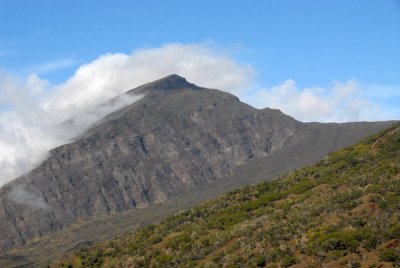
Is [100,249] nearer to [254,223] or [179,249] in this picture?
[179,249]

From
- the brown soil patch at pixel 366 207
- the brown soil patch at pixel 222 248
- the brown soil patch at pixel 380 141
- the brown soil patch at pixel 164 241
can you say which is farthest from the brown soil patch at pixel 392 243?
the brown soil patch at pixel 380 141

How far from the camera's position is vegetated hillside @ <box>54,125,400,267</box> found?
2152 inches

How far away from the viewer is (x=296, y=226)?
63875mm

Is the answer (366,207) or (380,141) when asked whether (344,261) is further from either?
(380,141)

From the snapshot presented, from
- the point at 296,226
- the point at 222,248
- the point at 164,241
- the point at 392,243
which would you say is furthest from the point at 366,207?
the point at 164,241

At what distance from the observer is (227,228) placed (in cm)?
7550

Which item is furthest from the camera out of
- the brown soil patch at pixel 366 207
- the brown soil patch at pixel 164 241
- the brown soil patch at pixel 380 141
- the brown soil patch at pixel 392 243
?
the brown soil patch at pixel 380 141

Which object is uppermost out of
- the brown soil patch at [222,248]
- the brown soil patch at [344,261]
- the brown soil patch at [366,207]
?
the brown soil patch at [366,207]

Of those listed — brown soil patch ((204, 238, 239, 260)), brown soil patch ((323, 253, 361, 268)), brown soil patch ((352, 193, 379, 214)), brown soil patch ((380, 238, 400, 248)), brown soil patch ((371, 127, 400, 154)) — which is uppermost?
brown soil patch ((371, 127, 400, 154))

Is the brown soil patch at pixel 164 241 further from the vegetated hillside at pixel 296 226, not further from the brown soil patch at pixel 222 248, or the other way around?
the brown soil patch at pixel 222 248

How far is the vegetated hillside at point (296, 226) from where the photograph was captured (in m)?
54.7

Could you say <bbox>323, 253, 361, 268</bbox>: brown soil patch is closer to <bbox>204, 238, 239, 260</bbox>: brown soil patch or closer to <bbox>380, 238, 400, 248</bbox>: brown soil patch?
<bbox>380, 238, 400, 248</bbox>: brown soil patch

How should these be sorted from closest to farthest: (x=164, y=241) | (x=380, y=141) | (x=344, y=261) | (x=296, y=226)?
1. (x=344, y=261)
2. (x=296, y=226)
3. (x=164, y=241)
4. (x=380, y=141)

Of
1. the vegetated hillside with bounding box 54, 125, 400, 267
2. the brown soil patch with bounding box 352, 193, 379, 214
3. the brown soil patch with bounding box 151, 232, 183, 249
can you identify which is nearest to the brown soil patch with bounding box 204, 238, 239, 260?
the vegetated hillside with bounding box 54, 125, 400, 267
